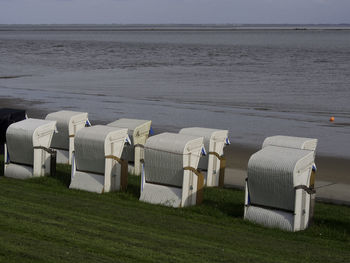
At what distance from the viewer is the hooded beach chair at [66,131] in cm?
1382

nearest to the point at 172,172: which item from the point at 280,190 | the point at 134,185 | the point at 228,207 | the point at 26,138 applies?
the point at 228,207

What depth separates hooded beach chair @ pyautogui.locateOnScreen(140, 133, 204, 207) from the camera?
10.6m

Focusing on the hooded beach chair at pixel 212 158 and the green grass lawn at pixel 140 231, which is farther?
the hooded beach chair at pixel 212 158

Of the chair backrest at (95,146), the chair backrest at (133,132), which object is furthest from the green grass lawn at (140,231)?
the chair backrest at (133,132)

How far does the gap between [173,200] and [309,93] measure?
2787 cm

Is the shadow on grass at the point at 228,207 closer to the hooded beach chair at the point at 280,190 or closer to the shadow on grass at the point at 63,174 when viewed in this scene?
the hooded beach chair at the point at 280,190

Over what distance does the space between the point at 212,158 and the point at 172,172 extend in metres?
1.96

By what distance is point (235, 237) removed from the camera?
8570 millimetres

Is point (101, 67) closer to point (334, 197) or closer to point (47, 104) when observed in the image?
point (47, 104)

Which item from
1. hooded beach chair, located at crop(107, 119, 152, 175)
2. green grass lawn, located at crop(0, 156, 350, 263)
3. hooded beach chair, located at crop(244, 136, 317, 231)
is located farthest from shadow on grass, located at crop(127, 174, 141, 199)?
hooded beach chair, located at crop(244, 136, 317, 231)

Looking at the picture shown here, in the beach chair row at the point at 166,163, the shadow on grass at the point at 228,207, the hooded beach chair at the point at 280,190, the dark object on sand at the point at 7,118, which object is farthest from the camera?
the dark object on sand at the point at 7,118

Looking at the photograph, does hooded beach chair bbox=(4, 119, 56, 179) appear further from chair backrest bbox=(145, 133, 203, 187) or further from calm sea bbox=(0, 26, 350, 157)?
calm sea bbox=(0, 26, 350, 157)

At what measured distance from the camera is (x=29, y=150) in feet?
40.4

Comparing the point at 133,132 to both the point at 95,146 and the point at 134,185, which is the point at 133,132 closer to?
the point at 134,185
